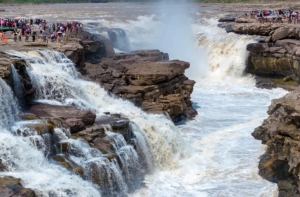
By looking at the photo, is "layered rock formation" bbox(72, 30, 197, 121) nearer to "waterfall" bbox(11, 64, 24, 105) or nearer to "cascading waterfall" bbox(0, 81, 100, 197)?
"waterfall" bbox(11, 64, 24, 105)

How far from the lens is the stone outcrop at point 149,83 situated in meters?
25.5

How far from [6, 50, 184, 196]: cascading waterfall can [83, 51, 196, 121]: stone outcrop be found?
0.96m

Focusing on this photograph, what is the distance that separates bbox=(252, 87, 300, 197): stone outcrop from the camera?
1578cm

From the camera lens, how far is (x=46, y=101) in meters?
21.6

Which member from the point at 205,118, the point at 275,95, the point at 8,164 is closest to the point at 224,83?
the point at 275,95

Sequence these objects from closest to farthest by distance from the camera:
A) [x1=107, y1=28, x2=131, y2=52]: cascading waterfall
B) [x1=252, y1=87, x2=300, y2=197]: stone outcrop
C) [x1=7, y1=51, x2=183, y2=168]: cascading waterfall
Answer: [x1=252, y1=87, x2=300, y2=197]: stone outcrop → [x1=7, y1=51, x2=183, y2=168]: cascading waterfall → [x1=107, y1=28, x2=131, y2=52]: cascading waterfall

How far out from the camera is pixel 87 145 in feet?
58.6

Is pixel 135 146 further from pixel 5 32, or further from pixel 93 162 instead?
pixel 5 32

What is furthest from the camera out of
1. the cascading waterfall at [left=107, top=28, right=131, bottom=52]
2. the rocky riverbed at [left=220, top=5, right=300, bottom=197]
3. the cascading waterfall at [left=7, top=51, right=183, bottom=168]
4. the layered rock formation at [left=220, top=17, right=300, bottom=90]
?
the cascading waterfall at [left=107, top=28, right=131, bottom=52]

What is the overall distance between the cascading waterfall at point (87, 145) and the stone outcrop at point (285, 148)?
4157 mm

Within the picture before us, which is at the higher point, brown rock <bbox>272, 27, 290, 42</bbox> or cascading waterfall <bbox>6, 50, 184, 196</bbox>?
brown rock <bbox>272, 27, 290, 42</bbox>

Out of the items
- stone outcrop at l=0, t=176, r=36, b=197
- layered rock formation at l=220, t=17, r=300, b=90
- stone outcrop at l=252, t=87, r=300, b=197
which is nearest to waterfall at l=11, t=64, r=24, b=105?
stone outcrop at l=0, t=176, r=36, b=197

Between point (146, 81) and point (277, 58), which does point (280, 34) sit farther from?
point (146, 81)

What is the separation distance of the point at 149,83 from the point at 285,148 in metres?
10.8
